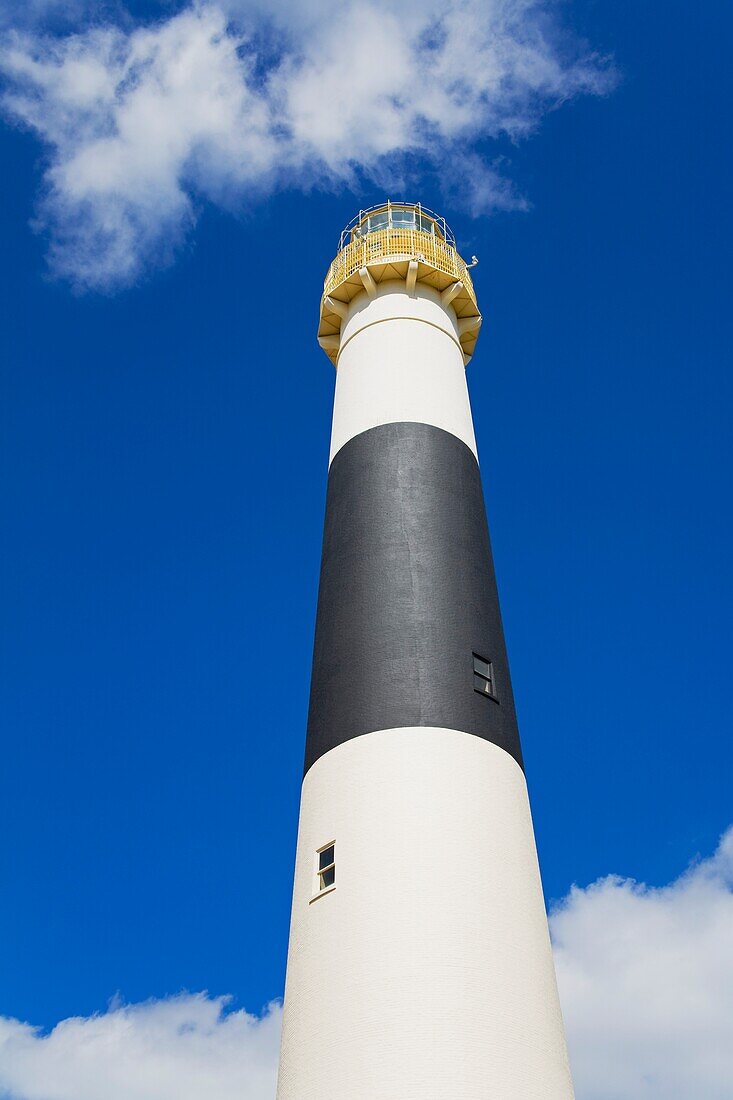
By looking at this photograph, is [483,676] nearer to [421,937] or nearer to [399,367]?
[421,937]

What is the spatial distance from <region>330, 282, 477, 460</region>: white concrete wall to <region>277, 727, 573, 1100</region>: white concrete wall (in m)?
7.26

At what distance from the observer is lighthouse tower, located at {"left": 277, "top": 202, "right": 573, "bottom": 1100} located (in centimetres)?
1208

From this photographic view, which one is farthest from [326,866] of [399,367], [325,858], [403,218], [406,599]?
[403,218]

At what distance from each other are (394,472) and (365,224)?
32.5ft

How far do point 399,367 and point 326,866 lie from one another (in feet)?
34.2

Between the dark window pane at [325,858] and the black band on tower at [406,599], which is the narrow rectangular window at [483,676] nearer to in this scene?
the black band on tower at [406,599]

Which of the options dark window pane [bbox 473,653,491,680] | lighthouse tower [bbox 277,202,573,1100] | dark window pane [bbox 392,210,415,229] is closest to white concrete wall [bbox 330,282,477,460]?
lighthouse tower [bbox 277,202,573,1100]

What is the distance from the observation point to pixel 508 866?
13852 mm

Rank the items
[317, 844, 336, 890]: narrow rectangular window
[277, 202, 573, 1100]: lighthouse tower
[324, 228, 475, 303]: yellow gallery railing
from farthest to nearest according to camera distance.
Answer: [324, 228, 475, 303]: yellow gallery railing → [317, 844, 336, 890]: narrow rectangular window → [277, 202, 573, 1100]: lighthouse tower

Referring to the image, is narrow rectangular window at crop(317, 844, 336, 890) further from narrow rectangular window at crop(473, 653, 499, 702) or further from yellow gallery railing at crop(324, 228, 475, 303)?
yellow gallery railing at crop(324, 228, 475, 303)

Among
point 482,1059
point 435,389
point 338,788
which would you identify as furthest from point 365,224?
point 482,1059

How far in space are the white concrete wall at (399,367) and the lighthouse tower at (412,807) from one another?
0.23 feet

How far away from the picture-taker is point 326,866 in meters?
14.2

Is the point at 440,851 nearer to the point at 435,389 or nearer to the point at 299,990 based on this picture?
the point at 299,990
